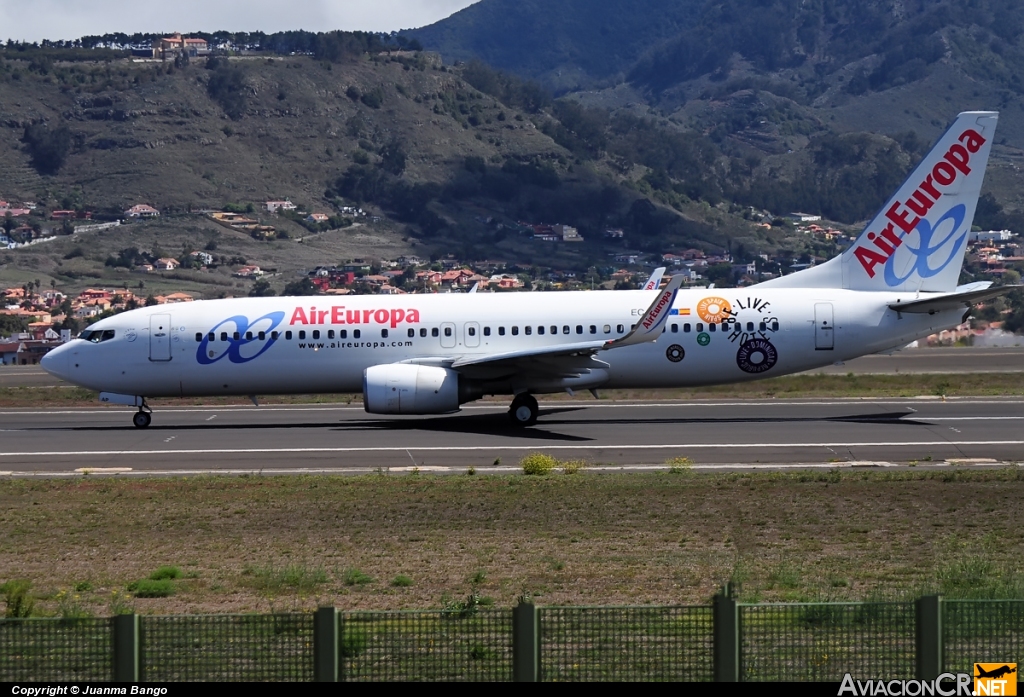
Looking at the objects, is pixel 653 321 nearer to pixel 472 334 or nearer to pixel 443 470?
pixel 472 334

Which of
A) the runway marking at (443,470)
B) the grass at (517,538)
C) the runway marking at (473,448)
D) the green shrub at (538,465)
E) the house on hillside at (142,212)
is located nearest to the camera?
the grass at (517,538)

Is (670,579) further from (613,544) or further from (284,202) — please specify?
(284,202)

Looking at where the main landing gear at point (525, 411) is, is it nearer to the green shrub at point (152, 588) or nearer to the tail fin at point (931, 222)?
the tail fin at point (931, 222)

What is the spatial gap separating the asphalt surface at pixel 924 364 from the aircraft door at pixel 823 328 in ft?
48.0

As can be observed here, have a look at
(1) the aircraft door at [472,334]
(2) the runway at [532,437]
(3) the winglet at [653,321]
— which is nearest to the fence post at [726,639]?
(2) the runway at [532,437]

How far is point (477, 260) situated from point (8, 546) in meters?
149

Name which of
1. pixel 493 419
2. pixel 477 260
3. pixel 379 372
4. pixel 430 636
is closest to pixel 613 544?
pixel 430 636

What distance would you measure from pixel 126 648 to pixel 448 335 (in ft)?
86.1

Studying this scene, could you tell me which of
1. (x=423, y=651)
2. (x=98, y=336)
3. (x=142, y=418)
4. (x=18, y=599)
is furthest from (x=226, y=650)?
(x=98, y=336)

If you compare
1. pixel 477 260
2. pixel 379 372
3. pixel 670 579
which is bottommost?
pixel 670 579

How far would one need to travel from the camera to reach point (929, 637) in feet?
33.1

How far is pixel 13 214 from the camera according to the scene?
18500 centimetres

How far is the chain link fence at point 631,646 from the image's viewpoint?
1073 centimetres

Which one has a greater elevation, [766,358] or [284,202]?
[284,202]
